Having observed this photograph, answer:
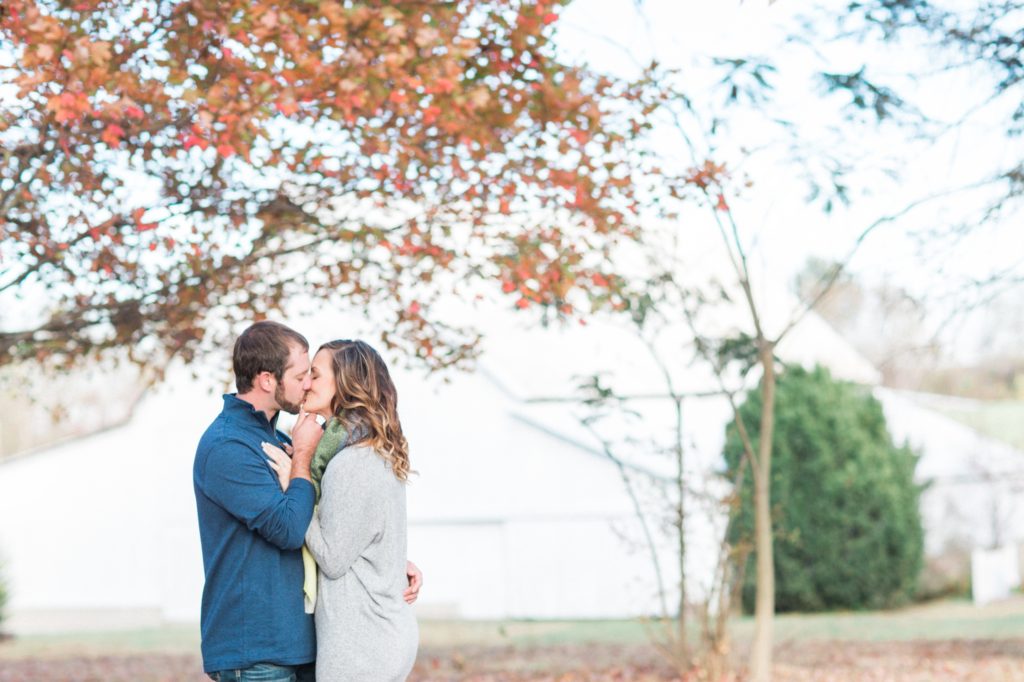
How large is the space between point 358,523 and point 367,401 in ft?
1.27

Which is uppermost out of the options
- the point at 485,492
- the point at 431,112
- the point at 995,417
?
the point at 995,417

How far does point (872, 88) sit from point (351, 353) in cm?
571

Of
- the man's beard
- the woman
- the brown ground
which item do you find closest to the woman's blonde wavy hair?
the woman

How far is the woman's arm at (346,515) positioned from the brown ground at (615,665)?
7043 millimetres

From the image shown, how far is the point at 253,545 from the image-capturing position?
12.5 ft

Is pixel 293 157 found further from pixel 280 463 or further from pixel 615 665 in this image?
pixel 615 665

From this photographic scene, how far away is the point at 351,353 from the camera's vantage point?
3.98m

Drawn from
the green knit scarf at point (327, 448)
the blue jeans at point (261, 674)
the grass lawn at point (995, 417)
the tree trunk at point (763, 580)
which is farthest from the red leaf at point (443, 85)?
the grass lawn at point (995, 417)

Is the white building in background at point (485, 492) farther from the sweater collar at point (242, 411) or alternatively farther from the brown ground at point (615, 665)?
the sweater collar at point (242, 411)

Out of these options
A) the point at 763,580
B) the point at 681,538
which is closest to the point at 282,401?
the point at 681,538

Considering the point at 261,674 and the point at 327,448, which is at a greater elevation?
the point at 327,448

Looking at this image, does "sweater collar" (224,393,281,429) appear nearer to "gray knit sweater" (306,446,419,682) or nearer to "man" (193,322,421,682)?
"man" (193,322,421,682)

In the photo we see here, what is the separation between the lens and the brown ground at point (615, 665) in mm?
11148

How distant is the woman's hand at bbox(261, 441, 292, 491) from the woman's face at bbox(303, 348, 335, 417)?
17cm
